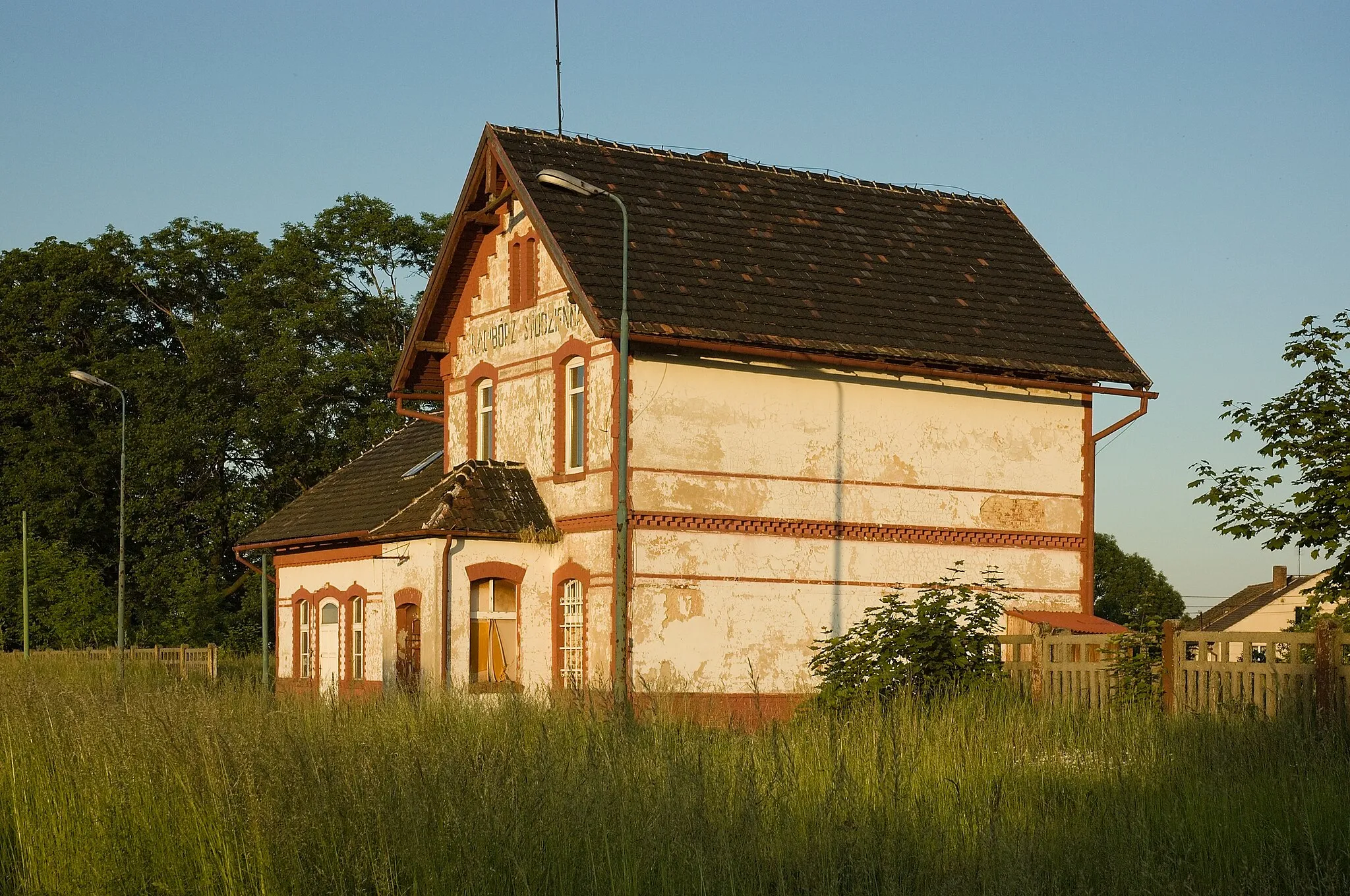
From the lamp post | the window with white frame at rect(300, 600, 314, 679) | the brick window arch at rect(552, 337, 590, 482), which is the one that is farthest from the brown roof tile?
the window with white frame at rect(300, 600, 314, 679)

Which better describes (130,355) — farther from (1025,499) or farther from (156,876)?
(156,876)

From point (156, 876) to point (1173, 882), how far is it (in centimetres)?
551

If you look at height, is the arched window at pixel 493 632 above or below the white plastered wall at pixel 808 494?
below

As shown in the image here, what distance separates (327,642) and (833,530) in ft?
35.8

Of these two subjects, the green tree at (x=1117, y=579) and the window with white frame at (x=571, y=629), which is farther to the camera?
the green tree at (x=1117, y=579)

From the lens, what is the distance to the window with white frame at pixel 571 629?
25781 millimetres

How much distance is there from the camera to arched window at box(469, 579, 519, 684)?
26.4 m

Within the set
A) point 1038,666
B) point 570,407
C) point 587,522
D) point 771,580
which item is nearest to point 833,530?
point 771,580

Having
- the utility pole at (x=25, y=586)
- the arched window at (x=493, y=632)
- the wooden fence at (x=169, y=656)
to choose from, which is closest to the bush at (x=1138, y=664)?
the arched window at (x=493, y=632)

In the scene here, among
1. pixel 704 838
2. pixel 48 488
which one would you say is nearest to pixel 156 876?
pixel 704 838

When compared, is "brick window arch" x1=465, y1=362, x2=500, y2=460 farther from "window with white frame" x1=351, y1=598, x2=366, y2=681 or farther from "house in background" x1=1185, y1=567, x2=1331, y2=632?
"house in background" x1=1185, y1=567, x2=1331, y2=632

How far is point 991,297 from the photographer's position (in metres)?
29.2

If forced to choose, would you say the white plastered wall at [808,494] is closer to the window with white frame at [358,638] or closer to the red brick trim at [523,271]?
the red brick trim at [523,271]

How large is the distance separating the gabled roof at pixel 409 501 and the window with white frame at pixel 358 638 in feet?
4.14
